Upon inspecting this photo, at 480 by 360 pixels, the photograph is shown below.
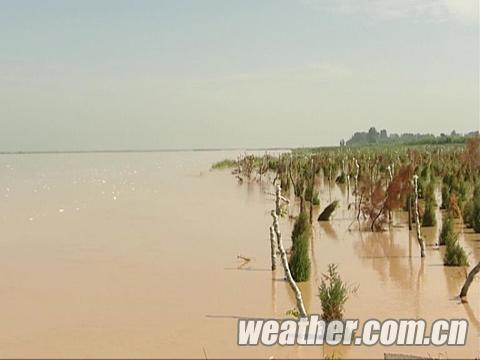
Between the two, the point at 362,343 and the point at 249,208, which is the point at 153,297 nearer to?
the point at 362,343

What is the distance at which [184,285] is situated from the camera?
907 centimetres

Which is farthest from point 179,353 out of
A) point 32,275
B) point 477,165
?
point 477,165

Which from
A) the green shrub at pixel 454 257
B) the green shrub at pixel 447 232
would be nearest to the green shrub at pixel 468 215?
the green shrub at pixel 447 232

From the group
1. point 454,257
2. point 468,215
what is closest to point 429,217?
point 468,215

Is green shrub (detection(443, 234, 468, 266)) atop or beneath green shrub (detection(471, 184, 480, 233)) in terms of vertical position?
beneath

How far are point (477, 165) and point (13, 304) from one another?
58.7ft

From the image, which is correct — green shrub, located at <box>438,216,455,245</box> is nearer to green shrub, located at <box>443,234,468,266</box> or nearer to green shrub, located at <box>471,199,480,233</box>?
green shrub, located at <box>443,234,468,266</box>

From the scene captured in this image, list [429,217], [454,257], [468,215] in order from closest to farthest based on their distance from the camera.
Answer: [454,257] → [468,215] → [429,217]

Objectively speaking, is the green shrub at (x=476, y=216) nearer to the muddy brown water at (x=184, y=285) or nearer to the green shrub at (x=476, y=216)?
the green shrub at (x=476, y=216)

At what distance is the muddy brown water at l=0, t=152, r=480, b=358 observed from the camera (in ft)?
21.4

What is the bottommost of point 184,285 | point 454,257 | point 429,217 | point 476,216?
point 184,285

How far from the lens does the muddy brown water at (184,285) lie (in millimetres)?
6535

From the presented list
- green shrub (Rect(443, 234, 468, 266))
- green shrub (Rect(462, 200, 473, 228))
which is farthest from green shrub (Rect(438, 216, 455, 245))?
green shrub (Rect(462, 200, 473, 228))

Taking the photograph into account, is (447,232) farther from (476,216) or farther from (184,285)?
(184,285)
